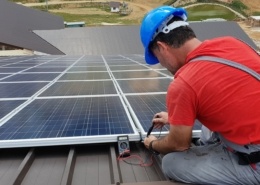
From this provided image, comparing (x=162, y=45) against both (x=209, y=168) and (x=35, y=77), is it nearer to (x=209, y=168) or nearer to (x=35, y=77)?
(x=209, y=168)

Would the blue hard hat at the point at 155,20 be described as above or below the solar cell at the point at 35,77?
above

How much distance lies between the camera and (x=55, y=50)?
23.6m

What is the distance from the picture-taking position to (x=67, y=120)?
484 cm

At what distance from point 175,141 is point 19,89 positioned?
17.6 feet

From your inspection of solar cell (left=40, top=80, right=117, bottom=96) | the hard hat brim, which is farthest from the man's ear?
solar cell (left=40, top=80, right=117, bottom=96)

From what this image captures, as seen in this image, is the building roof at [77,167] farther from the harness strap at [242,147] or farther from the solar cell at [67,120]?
the harness strap at [242,147]

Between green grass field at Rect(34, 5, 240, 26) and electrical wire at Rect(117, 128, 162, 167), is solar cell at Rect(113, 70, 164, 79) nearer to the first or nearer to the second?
electrical wire at Rect(117, 128, 162, 167)

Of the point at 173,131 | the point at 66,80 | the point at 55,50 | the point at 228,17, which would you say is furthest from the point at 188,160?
the point at 228,17

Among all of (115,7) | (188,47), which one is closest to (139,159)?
(188,47)

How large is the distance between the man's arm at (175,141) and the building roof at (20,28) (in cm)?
2087

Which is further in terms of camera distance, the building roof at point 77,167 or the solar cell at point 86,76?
the solar cell at point 86,76

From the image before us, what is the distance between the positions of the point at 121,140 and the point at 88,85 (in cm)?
421

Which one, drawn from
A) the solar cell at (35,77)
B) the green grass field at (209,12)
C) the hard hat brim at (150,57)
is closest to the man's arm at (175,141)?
the hard hat brim at (150,57)

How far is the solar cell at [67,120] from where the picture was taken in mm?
4262
